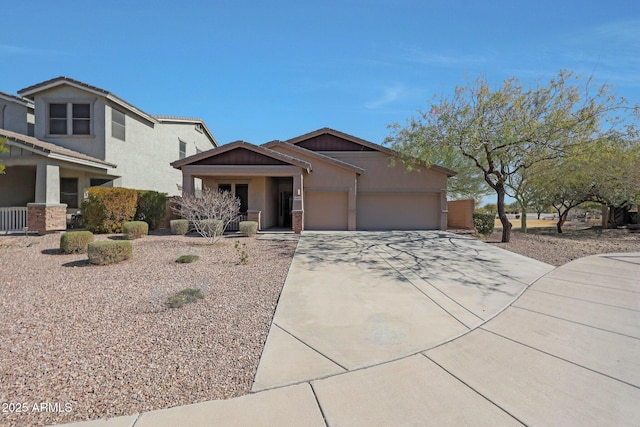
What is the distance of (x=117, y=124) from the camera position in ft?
54.0

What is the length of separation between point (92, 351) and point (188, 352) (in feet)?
3.76

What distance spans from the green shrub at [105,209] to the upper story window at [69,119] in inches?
195

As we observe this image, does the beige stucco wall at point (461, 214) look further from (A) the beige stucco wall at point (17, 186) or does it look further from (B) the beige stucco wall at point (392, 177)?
(A) the beige stucco wall at point (17, 186)

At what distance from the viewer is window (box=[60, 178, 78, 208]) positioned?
50.5 feet

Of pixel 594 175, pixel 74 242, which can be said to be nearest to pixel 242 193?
pixel 74 242

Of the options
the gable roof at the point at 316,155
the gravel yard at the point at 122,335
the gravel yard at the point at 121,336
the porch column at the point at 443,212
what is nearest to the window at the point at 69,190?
the gravel yard at the point at 122,335

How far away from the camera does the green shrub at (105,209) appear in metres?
12.8

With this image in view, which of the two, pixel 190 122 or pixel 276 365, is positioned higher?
pixel 190 122

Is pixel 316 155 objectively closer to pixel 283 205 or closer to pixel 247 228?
pixel 283 205

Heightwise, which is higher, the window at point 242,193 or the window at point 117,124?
the window at point 117,124

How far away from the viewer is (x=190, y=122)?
22.1 metres

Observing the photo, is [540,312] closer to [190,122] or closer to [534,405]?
[534,405]

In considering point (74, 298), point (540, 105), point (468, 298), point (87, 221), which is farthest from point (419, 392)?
point (87, 221)

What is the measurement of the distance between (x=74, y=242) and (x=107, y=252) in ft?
6.96
